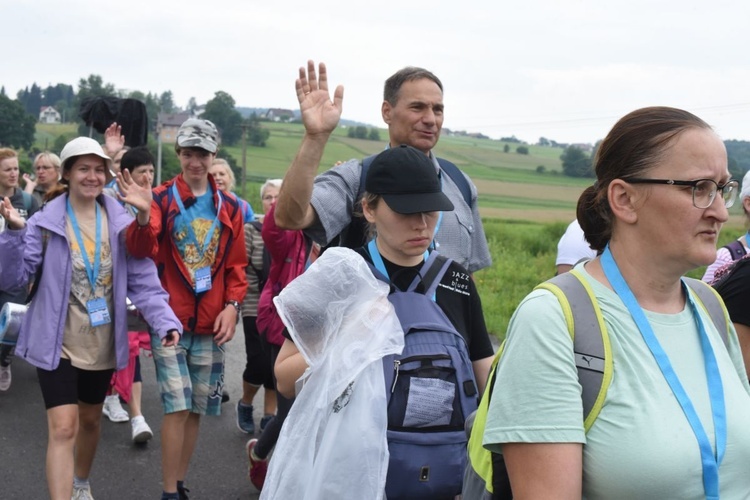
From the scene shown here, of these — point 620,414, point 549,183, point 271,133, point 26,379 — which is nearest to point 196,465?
point 26,379

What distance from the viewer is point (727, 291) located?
3.22 metres

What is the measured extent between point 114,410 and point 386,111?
3908 mm

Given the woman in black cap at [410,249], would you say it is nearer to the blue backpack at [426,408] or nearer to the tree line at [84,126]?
the blue backpack at [426,408]

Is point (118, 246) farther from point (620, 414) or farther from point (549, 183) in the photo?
point (549, 183)

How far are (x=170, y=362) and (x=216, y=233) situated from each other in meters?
0.82

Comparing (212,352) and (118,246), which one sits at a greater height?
(118,246)

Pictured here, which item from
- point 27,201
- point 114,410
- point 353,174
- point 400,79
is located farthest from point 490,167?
point 353,174

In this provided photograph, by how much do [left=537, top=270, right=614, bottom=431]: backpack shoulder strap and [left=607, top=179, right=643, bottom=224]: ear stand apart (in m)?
0.23

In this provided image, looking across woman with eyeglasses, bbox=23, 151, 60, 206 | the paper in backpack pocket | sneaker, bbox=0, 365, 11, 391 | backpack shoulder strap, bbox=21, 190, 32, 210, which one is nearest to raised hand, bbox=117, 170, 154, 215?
the paper in backpack pocket

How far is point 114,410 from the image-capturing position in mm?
6758

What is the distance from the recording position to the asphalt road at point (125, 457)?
17.6 feet

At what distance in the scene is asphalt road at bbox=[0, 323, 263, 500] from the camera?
17.6 feet

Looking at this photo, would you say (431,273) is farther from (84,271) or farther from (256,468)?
(256,468)

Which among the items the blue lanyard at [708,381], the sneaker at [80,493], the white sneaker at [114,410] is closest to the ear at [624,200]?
the blue lanyard at [708,381]
